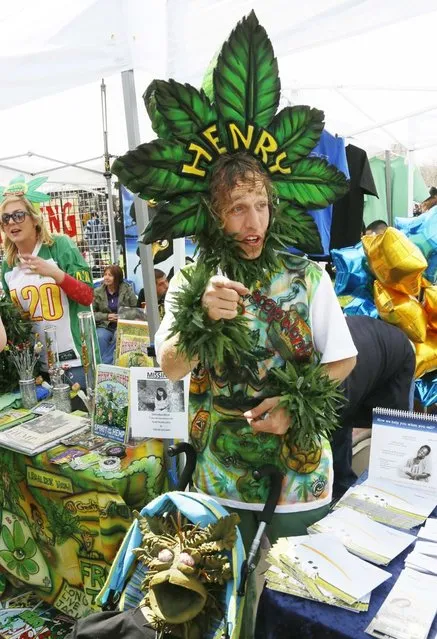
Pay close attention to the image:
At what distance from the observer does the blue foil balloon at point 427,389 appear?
2307mm

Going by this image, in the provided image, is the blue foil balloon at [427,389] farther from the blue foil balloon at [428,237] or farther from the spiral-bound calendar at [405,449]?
the spiral-bound calendar at [405,449]

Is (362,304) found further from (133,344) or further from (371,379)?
(133,344)

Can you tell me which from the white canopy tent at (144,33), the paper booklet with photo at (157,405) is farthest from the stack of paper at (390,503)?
the white canopy tent at (144,33)

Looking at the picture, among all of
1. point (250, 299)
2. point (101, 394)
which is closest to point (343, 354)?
point (250, 299)

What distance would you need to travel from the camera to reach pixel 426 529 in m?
1.23

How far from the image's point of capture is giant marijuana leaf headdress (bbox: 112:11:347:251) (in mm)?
1089

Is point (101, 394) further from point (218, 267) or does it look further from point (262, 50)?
point (262, 50)

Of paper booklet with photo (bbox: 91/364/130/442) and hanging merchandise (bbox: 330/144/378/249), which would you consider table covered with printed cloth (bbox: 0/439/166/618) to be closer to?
paper booklet with photo (bbox: 91/364/130/442)

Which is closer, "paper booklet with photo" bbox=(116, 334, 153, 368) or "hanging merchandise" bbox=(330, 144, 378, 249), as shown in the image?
"paper booklet with photo" bbox=(116, 334, 153, 368)

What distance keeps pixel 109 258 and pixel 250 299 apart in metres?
5.54

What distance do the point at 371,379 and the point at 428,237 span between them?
0.91 m

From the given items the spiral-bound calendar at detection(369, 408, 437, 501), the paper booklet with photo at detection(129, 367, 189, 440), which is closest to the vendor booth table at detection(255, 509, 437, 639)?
the spiral-bound calendar at detection(369, 408, 437, 501)

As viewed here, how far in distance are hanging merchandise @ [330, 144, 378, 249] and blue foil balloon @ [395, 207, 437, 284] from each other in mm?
1064

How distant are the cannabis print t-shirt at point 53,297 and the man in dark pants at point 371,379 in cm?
113
